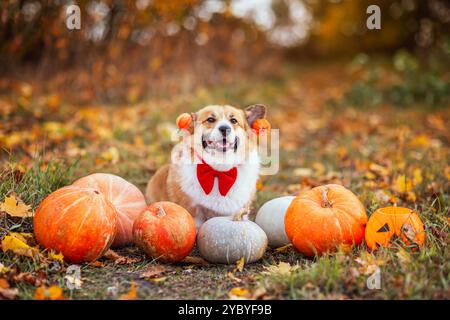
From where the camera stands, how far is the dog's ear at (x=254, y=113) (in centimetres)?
379

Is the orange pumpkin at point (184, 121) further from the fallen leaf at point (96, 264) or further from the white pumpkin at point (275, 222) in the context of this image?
the fallen leaf at point (96, 264)

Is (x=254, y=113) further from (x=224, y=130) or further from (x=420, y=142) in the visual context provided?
(x=420, y=142)

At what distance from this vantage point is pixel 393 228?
9.75 ft

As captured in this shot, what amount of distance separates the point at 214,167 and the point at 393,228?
4.55 feet

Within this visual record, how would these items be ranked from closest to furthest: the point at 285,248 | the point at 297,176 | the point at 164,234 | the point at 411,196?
the point at 164,234
the point at 285,248
the point at 411,196
the point at 297,176

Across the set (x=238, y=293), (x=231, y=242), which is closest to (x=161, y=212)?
(x=231, y=242)

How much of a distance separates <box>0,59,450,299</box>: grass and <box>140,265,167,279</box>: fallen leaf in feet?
0.11

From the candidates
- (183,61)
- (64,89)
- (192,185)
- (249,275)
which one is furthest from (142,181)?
(183,61)

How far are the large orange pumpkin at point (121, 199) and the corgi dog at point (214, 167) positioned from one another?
34 centimetres

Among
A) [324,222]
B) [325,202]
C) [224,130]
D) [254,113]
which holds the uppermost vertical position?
[254,113]

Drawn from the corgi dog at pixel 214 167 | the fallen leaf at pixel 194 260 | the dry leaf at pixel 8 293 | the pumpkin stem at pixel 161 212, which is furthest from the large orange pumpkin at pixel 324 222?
the dry leaf at pixel 8 293

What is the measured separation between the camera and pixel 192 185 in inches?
143

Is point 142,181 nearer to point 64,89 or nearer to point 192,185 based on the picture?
point 192,185

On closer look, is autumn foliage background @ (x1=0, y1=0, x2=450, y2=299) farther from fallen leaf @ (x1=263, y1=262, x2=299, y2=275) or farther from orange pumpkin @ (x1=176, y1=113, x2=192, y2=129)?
orange pumpkin @ (x1=176, y1=113, x2=192, y2=129)
